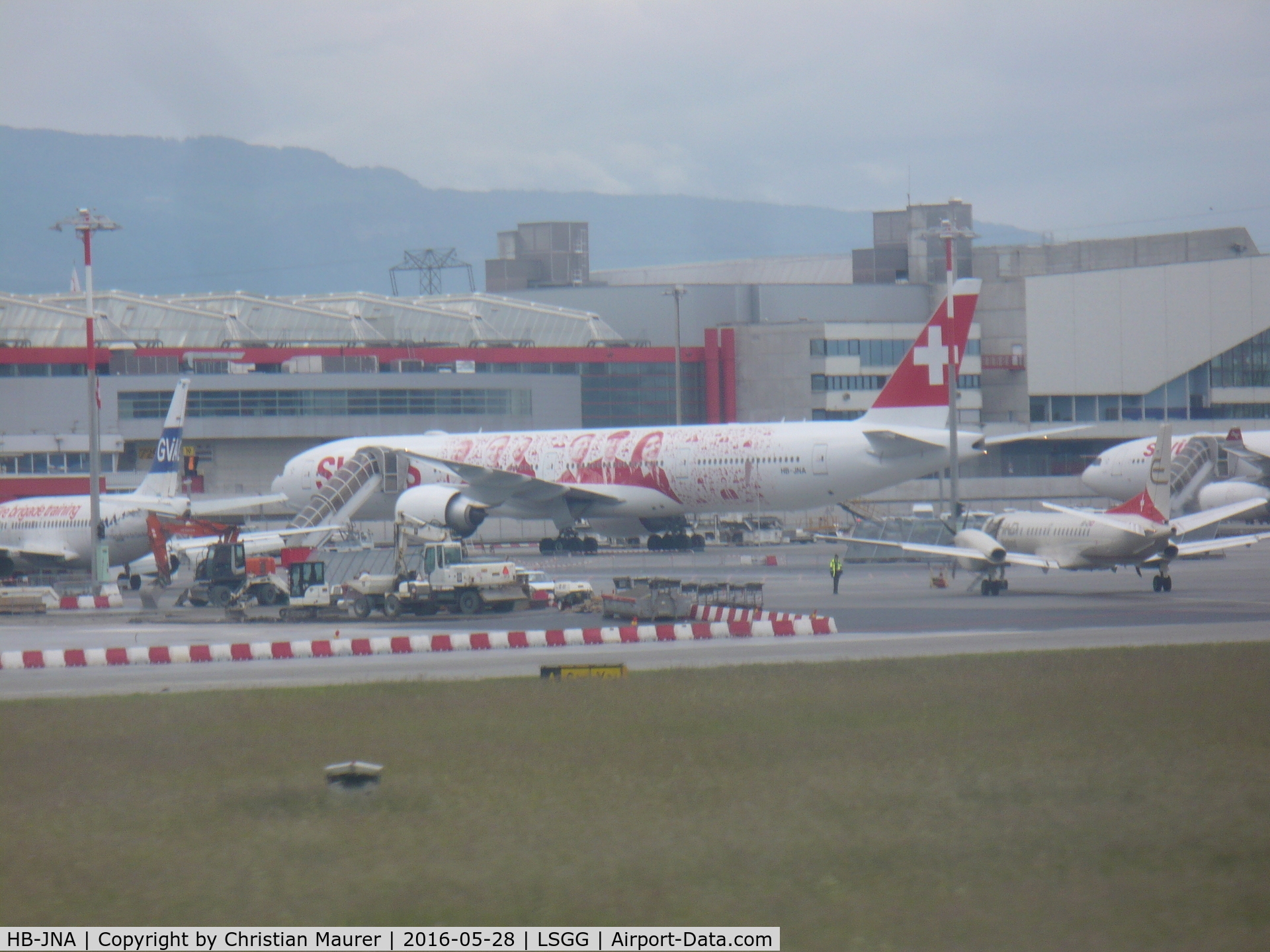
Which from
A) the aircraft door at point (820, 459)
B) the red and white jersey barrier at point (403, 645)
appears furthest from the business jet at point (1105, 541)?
the aircraft door at point (820, 459)

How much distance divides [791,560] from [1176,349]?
59.8 meters

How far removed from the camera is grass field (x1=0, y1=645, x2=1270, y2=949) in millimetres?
9945

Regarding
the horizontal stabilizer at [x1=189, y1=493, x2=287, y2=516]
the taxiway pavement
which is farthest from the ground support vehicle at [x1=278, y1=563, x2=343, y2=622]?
the horizontal stabilizer at [x1=189, y1=493, x2=287, y2=516]

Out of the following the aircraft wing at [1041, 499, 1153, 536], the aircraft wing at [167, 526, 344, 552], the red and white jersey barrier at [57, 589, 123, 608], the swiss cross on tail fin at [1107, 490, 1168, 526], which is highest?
the swiss cross on tail fin at [1107, 490, 1168, 526]

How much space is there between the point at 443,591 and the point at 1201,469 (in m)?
44.5

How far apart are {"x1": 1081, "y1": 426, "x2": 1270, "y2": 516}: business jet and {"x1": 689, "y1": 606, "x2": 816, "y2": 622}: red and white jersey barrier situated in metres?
39.6

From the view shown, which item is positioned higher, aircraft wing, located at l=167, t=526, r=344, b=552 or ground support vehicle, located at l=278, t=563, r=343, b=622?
aircraft wing, located at l=167, t=526, r=344, b=552

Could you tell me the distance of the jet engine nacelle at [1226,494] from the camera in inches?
2899

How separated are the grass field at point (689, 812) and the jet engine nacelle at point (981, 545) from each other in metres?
18.3

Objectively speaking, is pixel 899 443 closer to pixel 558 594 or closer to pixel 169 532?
pixel 558 594

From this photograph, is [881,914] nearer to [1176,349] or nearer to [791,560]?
[791,560]

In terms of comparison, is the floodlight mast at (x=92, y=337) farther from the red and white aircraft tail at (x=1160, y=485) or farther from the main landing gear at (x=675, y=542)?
the red and white aircraft tail at (x=1160, y=485)

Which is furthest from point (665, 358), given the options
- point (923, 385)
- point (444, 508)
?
point (444, 508)

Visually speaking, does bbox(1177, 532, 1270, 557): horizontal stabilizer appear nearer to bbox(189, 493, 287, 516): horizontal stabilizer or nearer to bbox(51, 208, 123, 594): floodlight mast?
bbox(51, 208, 123, 594): floodlight mast
